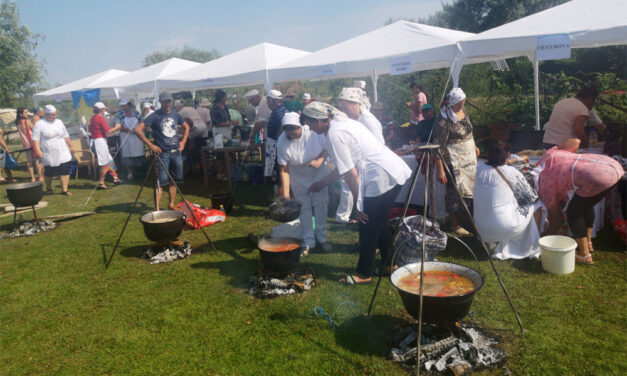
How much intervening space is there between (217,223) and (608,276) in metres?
5.64

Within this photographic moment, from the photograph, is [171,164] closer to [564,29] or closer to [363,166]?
[363,166]

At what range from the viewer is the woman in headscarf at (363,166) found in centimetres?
403

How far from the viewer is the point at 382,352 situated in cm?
337

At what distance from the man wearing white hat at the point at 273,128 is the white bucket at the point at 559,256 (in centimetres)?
426

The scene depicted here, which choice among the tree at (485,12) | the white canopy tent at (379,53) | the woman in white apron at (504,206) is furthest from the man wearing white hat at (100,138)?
the tree at (485,12)

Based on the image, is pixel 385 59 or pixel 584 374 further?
pixel 385 59

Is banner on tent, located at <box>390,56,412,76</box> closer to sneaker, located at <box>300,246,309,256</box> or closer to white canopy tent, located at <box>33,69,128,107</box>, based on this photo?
sneaker, located at <box>300,246,309,256</box>

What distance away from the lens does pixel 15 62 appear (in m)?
34.5

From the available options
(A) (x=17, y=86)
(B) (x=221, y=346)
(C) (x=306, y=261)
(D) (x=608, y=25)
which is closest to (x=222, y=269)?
(C) (x=306, y=261)

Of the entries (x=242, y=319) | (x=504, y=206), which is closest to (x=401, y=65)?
(x=504, y=206)

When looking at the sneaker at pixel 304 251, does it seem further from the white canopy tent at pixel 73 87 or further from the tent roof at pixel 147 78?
the white canopy tent at pixel 73 87

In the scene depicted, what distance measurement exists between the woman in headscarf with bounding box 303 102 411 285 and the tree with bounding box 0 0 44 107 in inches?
1538

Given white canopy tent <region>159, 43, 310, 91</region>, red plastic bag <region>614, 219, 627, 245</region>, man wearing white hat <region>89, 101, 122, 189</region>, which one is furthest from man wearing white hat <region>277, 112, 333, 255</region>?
man wearing white hat <region>89, 101, 122, 189</region>

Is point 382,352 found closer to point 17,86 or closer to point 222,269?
point 222,269
